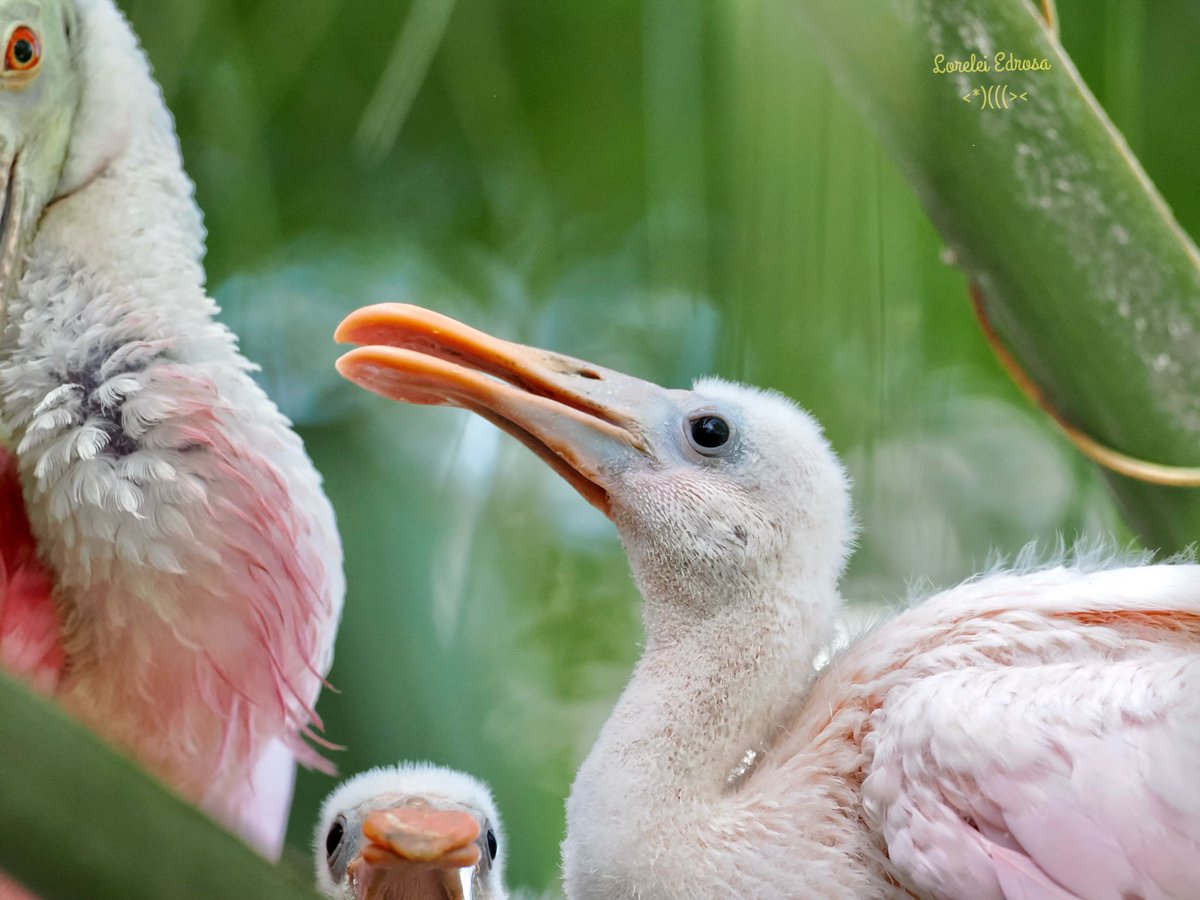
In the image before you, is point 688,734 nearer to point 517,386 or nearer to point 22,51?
point 517,386

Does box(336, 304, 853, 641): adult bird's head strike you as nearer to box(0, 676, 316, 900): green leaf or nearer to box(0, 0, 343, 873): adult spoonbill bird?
box(0, 0, 343, 873): adult spoonbill bird

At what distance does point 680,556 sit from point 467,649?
0.24 m

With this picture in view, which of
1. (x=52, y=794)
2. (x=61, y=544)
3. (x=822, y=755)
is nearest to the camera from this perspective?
(x=52, y=794)

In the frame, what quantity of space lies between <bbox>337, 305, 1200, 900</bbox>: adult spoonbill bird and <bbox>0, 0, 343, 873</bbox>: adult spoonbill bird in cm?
15

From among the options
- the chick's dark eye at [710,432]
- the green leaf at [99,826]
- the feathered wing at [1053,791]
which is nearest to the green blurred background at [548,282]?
the chick's dark eye at [710,432]

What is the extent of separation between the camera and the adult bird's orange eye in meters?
0.86

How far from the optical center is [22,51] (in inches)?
33.9

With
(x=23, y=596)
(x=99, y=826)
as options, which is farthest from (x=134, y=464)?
(x=99, y=826)

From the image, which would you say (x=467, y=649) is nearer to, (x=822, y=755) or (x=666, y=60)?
(x=822, y=755)

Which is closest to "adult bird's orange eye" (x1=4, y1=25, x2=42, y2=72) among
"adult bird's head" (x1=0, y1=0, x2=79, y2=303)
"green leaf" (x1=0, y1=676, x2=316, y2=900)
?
"adult bird's head" (x1=0, y1=0, x2=79, y2=303)

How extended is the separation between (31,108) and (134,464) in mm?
280

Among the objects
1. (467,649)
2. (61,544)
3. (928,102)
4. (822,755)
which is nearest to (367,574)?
(467,649)

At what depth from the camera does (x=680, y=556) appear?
2.60ft

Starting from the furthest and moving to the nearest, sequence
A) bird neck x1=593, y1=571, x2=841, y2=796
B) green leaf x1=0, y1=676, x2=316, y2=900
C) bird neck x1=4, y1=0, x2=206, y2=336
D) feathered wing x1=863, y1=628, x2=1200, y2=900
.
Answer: bird neck x1=4, y1=0, x2=206, y2=336 → bird neck x1=593, y1=571, x2=841, y2=796 → feathered wing x1=863, y1=628, x2=1200, y2=900 → green leaf x1=0, y1=676, x2=316, y2=900
